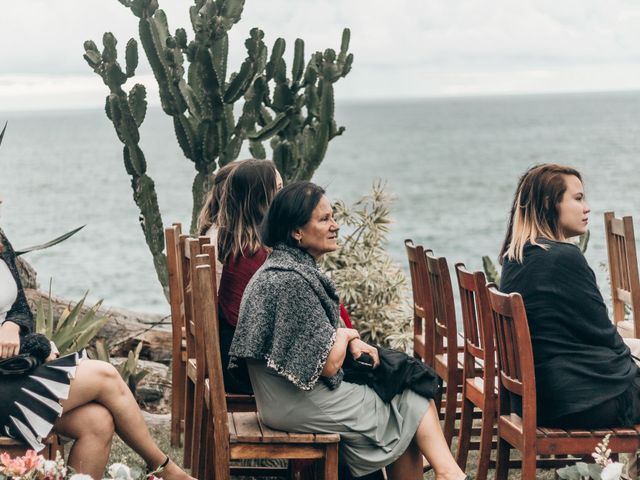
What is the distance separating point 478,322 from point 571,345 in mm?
543

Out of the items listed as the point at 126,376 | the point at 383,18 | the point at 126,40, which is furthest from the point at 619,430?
the point at 383,18

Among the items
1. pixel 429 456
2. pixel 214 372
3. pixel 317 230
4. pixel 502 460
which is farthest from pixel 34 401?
pixel 502 460

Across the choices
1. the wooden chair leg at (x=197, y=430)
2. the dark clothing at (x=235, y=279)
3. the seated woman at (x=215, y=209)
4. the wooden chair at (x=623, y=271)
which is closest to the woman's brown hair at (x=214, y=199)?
the seated woman at (x=215, y=209)

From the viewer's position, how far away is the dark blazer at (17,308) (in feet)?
14.4

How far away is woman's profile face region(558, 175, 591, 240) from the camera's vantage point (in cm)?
462

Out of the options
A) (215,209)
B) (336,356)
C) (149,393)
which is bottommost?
(149,393)

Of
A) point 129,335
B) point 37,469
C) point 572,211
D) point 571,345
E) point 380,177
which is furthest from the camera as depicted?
point 380,177

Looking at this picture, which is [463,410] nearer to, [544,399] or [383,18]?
[544,399]

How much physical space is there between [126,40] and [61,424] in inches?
183

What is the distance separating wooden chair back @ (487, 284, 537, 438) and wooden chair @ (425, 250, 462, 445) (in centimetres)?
78

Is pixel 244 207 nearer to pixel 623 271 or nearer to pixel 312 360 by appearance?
pixel 312 360

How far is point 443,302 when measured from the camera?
5.36m

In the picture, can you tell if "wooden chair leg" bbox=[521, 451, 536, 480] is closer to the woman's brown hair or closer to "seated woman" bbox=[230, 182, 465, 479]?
"seated woman" bbox=[230, 182, 465, 479]

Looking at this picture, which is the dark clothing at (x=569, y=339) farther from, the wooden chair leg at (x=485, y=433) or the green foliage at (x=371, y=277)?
the green foliage at (x=371, y=277)
